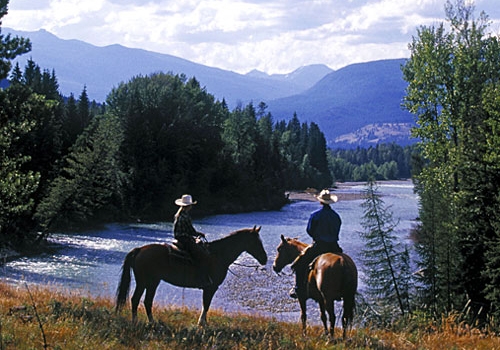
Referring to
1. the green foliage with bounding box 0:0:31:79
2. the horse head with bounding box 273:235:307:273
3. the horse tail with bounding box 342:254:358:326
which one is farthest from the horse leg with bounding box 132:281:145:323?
the green foliage with bounding box 0:0:31:79

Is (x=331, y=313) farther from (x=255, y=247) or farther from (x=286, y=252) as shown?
(x=255, y=247)

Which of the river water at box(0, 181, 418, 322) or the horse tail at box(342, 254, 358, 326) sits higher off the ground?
the horse tail at box(342, 254, 358, 326)

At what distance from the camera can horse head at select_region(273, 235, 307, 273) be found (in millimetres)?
13586

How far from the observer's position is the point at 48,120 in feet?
155

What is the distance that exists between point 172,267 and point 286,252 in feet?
9.53

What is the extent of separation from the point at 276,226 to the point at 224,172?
23.2 meters

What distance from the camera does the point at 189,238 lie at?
12.6 meters

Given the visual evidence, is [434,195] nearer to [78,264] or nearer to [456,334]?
[456,334]

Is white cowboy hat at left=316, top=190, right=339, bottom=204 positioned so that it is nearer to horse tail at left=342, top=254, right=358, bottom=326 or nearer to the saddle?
horse tail at left=342, top=254, right=358, bottom=326

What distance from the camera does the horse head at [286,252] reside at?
1359cm

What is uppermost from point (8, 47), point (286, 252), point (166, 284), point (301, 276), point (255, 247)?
point (8, 47)

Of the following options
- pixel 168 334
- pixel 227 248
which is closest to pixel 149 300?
pixel 168 334

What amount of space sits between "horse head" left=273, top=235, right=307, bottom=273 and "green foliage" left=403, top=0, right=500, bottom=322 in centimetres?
854

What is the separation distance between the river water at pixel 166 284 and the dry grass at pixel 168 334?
206cm
